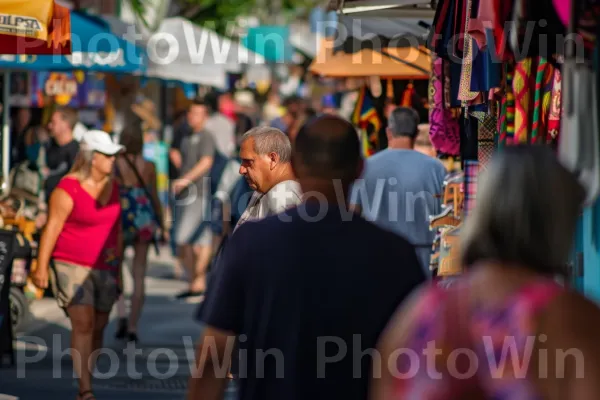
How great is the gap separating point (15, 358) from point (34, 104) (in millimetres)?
6807

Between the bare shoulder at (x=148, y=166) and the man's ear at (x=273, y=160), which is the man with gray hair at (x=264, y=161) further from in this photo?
the bare shoulder at (x=148, y=166)

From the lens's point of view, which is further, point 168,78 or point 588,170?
point 168,78

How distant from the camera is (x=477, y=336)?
10.2ft

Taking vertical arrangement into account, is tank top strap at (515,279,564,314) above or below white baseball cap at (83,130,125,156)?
below

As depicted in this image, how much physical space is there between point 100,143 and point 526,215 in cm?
635

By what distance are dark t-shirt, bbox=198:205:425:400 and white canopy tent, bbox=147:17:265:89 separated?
11876 mm

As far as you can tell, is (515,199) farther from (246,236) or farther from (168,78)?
(168,78)

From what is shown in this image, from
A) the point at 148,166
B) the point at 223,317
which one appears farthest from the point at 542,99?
the point at 148,166

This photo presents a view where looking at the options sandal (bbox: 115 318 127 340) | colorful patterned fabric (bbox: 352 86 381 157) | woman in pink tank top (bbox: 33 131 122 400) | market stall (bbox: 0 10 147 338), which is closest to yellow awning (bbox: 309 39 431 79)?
colorful patterned fabric (bbox: 352 86 381 157)

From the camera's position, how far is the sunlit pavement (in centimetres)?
Result: 956

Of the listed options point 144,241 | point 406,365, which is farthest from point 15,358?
point 406,365

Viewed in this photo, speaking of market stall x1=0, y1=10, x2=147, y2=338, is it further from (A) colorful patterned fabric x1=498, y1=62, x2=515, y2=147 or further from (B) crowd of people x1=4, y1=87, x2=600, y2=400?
(B) crowd of people x1=4, y1=87, x2=600, y2=400

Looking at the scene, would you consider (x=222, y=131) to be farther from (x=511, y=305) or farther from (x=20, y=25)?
(x=511, y=305)

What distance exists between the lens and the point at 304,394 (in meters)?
4.07
